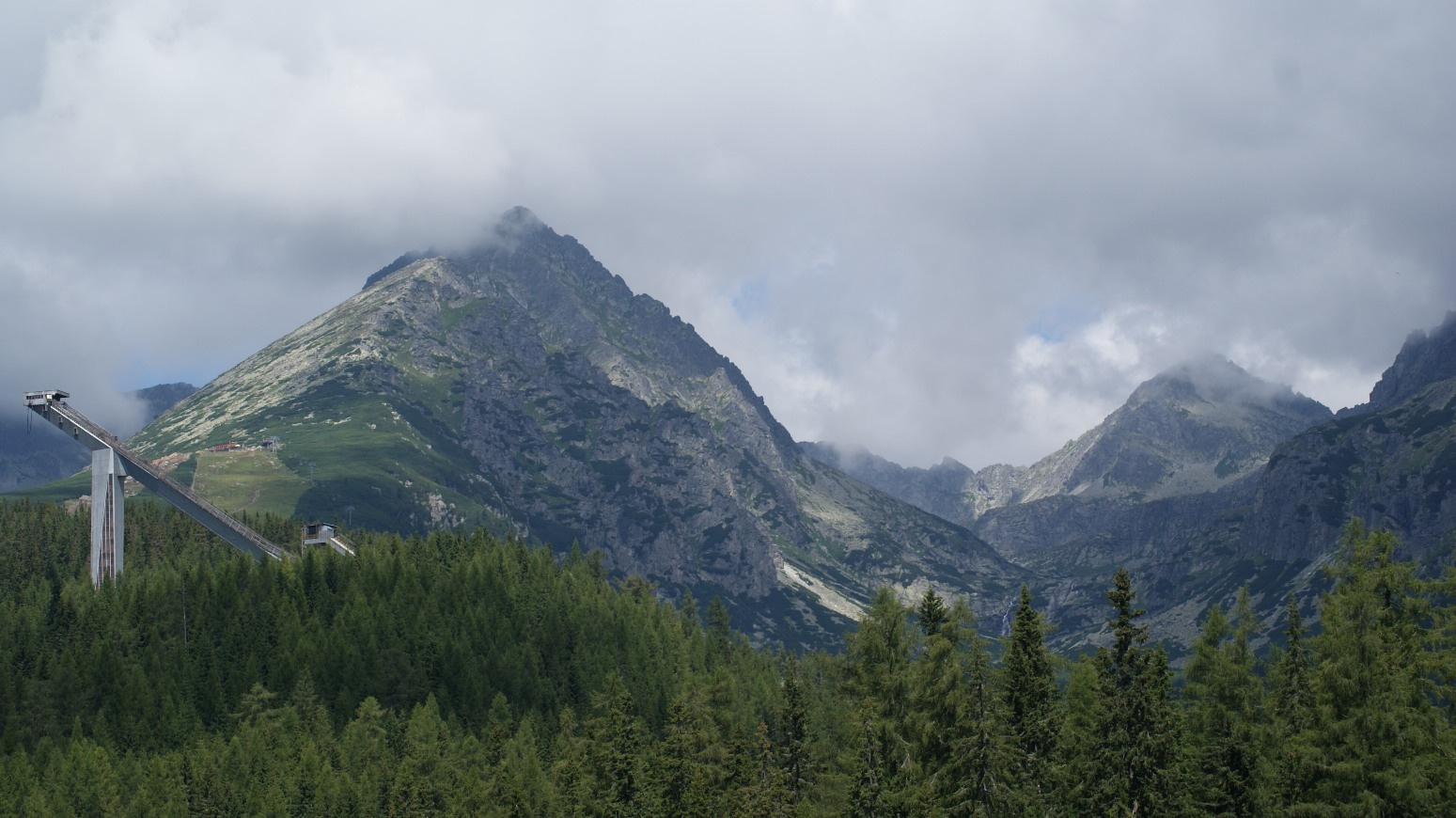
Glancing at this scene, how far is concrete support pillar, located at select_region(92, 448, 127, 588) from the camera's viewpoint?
601 feet

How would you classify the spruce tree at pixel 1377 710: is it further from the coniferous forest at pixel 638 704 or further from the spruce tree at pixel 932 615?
the spruce tree at pixel 932 615

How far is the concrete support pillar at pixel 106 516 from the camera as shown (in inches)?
7210

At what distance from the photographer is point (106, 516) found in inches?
7318

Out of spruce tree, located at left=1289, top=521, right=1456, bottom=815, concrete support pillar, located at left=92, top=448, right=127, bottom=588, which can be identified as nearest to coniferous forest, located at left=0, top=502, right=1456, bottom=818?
spruce tree, located at left=1289, top=521, right=1456, bottom=815

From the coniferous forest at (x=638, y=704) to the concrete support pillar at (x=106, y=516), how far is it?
172 inches

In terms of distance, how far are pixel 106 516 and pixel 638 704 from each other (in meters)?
90.6

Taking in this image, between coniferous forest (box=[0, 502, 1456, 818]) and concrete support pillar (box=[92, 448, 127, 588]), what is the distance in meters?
4.37

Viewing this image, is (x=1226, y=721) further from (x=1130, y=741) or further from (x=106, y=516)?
(x=106, y=516)

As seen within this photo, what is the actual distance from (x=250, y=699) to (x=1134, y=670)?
112m

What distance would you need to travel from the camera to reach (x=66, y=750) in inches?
5226

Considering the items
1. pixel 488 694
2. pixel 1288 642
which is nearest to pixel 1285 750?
pixel 1288 642

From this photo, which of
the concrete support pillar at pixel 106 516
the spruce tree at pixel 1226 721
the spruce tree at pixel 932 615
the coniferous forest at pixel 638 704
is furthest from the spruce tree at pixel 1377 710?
the concrete support pillar at pixel 106 516

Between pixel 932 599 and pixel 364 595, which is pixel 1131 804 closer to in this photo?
pixel 932 599

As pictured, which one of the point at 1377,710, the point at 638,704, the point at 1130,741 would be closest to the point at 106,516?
the point at 638,704
